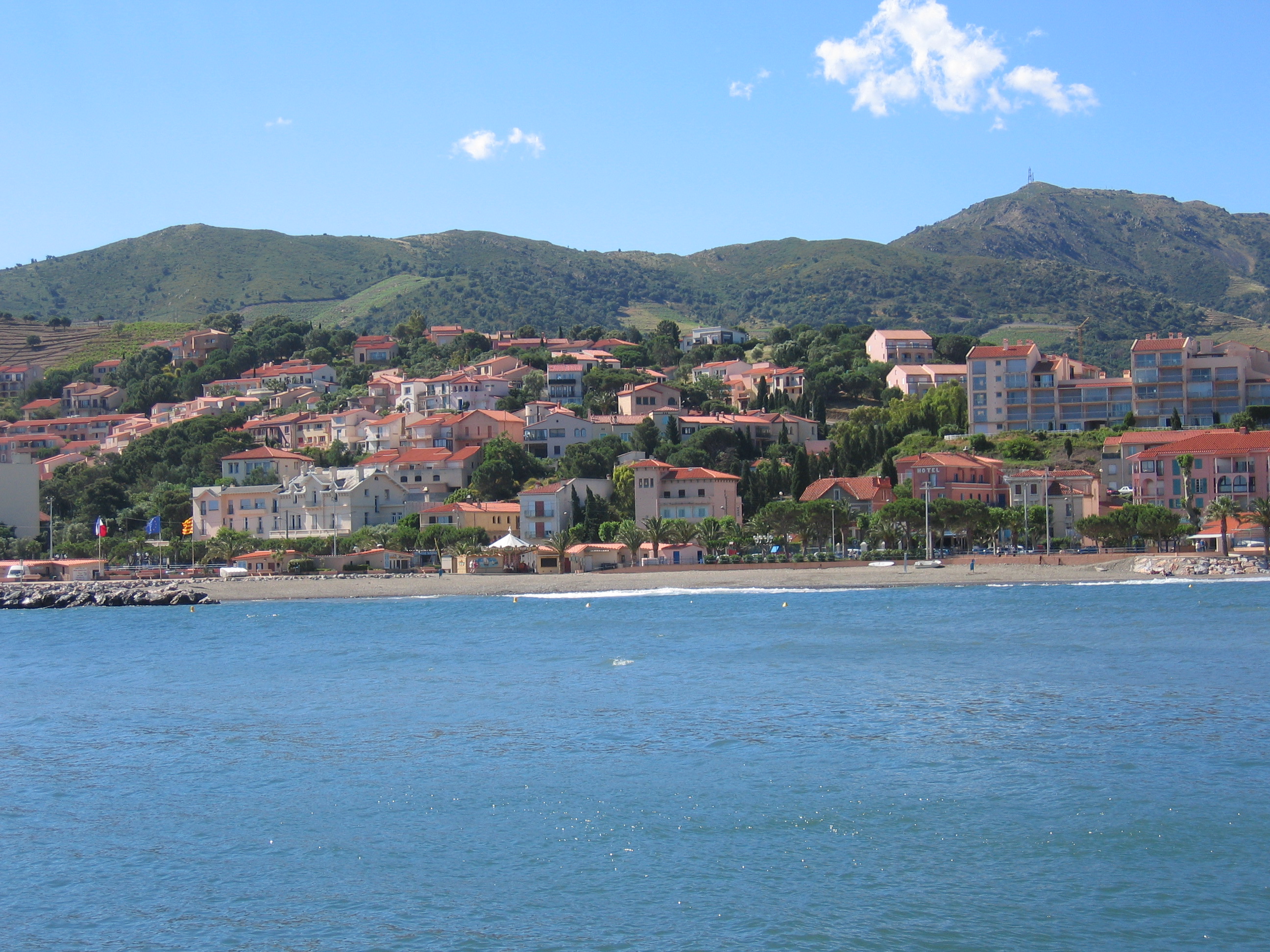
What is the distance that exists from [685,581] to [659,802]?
43427 millimetres

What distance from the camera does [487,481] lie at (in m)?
81.6

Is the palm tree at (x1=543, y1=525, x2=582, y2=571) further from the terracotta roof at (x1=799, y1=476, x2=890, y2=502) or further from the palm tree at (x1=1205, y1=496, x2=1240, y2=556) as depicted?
the palm tree at (x1=1205, y1=496, x2=1240, y2=556)

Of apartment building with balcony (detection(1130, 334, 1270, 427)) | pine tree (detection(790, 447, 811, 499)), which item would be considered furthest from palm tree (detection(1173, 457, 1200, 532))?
pine tree (detection(790, 447, 811, 499))

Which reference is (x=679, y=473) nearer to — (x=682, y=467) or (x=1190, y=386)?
(x=682, y=467)

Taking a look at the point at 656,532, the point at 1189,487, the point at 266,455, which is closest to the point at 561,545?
the point at 656,532

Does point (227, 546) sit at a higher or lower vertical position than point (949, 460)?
lower

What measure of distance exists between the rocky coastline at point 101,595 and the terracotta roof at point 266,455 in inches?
910

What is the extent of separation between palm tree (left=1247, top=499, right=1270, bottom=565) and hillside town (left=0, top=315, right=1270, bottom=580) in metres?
0.17

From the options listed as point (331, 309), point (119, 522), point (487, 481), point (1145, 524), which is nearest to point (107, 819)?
point (1145, 524)

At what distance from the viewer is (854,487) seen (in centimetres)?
7156

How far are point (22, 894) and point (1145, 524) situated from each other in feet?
183

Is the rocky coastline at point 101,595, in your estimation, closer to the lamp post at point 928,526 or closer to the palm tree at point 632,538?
the palm tree at point 632,538

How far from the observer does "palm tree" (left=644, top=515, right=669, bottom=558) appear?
68125 mm

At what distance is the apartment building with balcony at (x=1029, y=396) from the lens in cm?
8400
